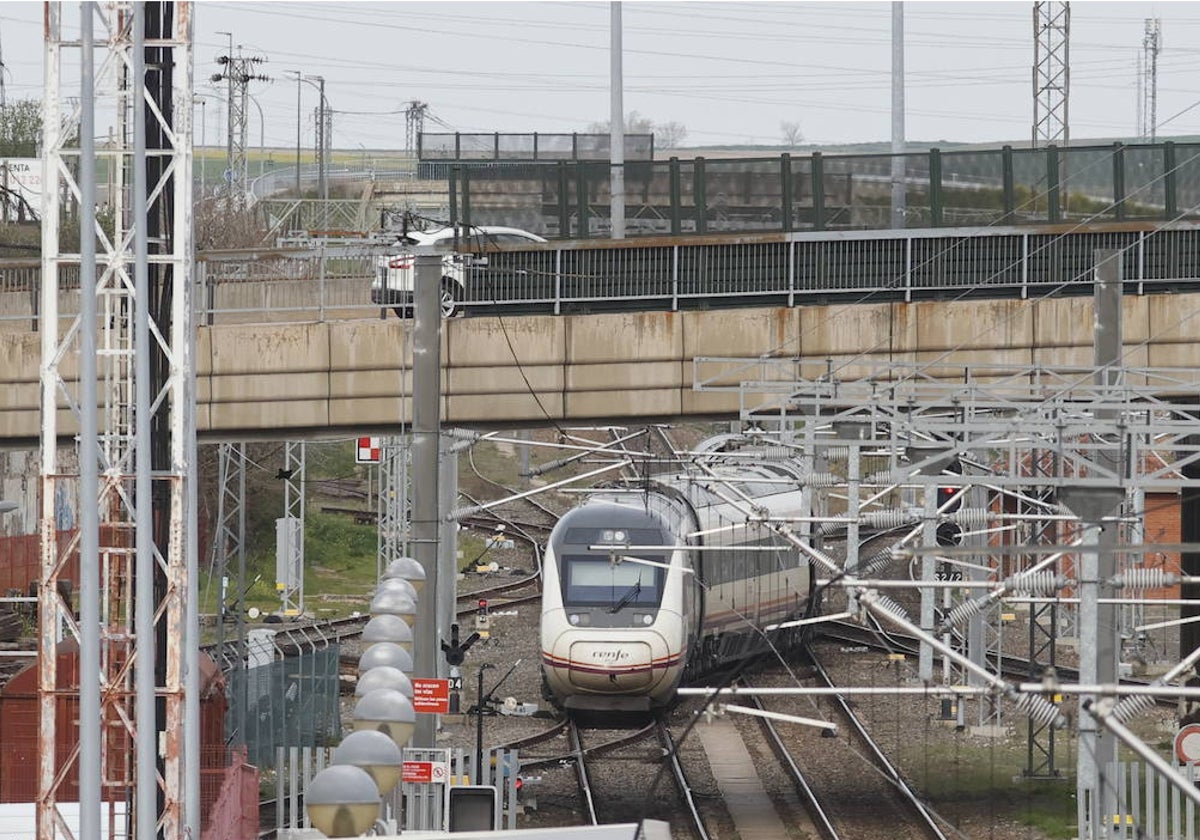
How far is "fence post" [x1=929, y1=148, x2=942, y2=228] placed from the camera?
82.4 feet

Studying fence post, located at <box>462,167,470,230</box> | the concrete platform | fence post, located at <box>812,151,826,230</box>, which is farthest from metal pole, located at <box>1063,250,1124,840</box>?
fence post, located at <box>462,167,470,230</box>

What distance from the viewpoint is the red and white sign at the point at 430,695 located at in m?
18.3

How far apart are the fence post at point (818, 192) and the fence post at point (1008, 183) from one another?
2.17 metres

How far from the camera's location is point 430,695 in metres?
18.3

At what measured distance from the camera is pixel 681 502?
92.7ft

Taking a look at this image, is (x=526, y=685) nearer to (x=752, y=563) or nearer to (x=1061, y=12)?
(x=752, y=563)

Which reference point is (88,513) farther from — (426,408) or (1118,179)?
Result: (1118,179)

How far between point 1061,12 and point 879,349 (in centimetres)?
1413

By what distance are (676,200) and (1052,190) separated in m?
4.53

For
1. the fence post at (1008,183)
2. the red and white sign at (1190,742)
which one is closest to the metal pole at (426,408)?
the red and white sign at (1190,742)

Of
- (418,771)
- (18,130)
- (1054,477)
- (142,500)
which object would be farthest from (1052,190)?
(18,130)

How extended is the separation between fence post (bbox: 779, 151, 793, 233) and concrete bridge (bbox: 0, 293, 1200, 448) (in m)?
1.55

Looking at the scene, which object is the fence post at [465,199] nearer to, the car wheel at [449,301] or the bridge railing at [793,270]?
the car wheel at [449,301]

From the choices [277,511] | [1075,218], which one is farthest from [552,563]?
[277,511]
